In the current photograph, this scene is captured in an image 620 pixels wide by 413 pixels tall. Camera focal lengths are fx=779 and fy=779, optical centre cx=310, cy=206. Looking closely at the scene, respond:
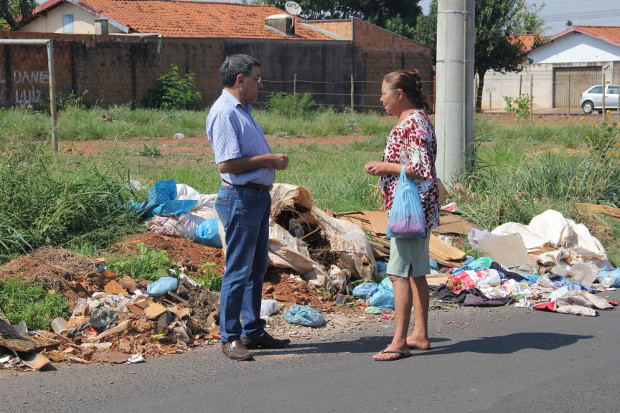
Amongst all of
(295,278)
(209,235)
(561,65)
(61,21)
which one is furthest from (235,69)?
(561,65)

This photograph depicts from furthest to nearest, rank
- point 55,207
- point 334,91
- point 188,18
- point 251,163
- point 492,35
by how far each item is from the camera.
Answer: point 492,35 → point 188,18 → point 334,91 → point 55,207 → point 251,163

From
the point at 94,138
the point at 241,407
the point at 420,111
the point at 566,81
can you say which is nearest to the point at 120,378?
the point at 241,407

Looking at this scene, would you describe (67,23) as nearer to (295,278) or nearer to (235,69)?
(295,278)

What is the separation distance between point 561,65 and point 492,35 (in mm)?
13606

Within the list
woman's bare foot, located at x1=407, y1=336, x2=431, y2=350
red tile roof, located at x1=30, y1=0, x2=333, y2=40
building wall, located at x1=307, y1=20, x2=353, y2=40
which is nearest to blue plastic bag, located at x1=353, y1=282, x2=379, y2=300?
woman's bare foot, located at x1=407, y1=336, x2=431, y2=350

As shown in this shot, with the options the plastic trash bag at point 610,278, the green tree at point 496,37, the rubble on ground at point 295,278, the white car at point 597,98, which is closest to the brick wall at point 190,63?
the green tree at point 496,37

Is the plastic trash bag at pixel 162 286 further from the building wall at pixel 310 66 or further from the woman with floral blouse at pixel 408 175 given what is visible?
the building wall at pixel 310 66

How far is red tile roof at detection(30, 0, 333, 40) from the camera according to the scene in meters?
32.6

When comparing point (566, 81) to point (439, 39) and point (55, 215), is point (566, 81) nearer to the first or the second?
point (439, 39)

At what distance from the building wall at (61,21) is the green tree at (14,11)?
52 centimetres

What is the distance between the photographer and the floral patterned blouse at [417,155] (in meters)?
5.34

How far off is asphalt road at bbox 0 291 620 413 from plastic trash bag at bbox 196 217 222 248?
6.94 feet

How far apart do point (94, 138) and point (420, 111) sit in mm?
14171

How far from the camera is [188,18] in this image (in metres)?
34.3
